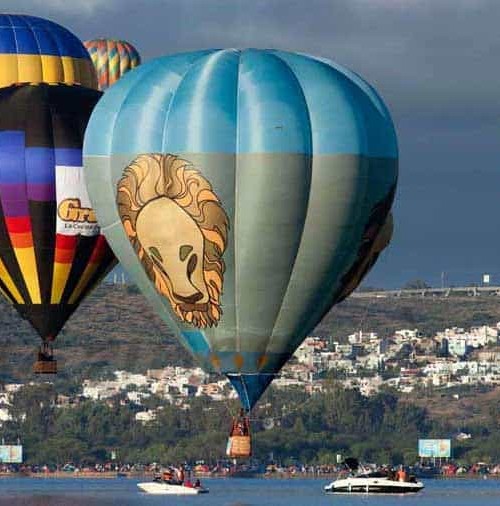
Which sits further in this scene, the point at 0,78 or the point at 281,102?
the point at 0,78

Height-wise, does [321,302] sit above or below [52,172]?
below

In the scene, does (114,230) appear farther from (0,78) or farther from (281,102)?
(0,78)

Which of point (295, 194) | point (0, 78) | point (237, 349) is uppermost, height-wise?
point (0, 78)

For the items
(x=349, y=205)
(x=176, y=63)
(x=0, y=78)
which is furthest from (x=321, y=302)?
(x=0, y=78)

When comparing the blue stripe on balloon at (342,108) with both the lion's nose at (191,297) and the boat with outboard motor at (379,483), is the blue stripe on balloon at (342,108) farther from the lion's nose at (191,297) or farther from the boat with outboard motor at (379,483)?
the boat with outboard motor at (379,483)

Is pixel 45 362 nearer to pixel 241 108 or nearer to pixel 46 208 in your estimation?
pixel 46 208

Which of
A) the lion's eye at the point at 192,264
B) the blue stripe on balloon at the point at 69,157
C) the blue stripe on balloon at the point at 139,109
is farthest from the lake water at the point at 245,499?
the blue stripe on balloon at the point at 139,109

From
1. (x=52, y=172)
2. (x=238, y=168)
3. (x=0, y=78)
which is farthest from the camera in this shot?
(x=0, y=78)

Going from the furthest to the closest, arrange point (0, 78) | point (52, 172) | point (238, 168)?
1. point (0, 78)
2. point (52, 172)
3. point (238, 168)
